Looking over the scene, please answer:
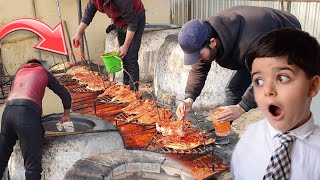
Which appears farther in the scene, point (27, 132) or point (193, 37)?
point (27, 132)

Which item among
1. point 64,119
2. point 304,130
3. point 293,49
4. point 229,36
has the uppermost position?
point 293,49

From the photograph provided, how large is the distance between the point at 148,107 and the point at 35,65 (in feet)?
6.48

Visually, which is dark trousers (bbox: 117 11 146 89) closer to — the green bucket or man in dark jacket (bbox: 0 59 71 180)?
the green bucket

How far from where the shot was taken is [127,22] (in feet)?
21.9

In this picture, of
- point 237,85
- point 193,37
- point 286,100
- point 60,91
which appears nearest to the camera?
point 286,100

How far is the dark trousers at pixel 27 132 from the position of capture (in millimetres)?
4480

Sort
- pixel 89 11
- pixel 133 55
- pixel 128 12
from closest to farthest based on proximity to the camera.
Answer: pixel 128 12 → pixel 133 55 → pixel 89 11

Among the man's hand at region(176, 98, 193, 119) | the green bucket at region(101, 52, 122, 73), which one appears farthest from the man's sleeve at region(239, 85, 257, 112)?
the green bucket at region(101, 52, 122, 73)

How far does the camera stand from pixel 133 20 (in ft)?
21.8

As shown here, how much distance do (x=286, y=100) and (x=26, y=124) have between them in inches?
142

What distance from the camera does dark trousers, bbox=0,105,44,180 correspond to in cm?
448

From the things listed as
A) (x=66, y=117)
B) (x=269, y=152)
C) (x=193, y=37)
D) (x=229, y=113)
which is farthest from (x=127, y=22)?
(x=269, y=152)

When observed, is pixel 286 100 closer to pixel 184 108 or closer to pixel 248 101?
pixel 248 101

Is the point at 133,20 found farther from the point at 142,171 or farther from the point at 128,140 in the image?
the point at 142,171
